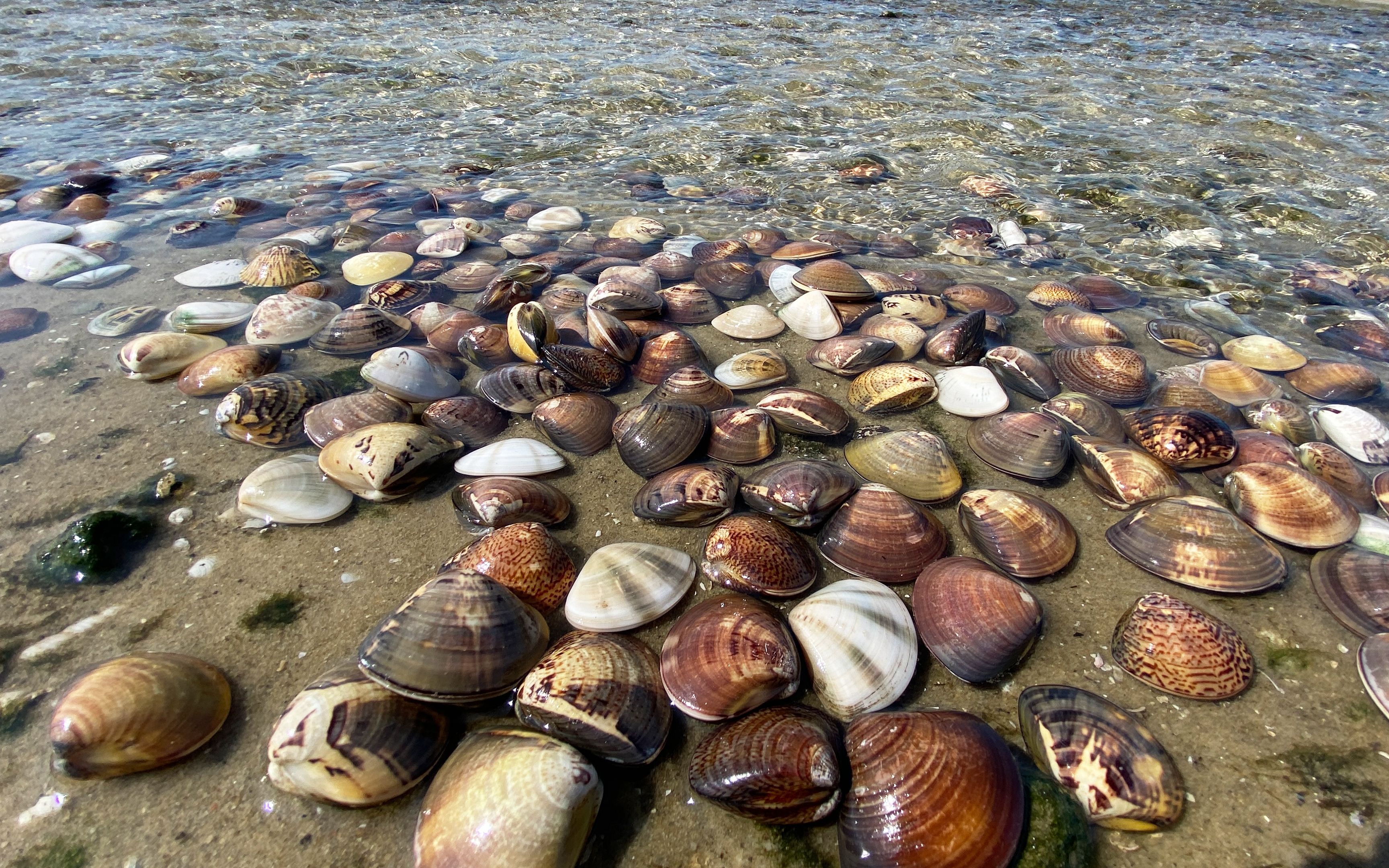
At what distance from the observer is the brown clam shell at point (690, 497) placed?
2.80 m

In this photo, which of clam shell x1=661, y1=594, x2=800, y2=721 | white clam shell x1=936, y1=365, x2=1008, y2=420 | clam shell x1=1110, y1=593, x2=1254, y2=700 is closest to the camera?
clam shell x1=661, y1=594, x2=800, y2=721

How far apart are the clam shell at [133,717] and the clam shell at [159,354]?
2.07 m

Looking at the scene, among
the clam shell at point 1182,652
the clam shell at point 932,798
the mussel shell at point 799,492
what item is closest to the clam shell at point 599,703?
the clam shell at point 932,798

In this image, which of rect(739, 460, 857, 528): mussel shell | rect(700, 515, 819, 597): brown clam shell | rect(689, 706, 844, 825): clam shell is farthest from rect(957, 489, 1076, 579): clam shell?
rect(689, 706, 844, 825): clam shell

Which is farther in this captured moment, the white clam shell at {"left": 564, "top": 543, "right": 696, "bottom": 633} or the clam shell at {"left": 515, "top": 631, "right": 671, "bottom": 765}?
the white clam shell at {"left": 564, "top": 543, "right": 696, "bottom": 633}

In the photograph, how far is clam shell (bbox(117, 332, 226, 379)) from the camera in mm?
3590

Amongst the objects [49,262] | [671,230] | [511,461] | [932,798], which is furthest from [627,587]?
[49,262]

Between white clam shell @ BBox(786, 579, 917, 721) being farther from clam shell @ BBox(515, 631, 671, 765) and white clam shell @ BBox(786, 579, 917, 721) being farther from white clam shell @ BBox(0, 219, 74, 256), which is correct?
white clam shell @ BBox(0, 219, 74, 256)

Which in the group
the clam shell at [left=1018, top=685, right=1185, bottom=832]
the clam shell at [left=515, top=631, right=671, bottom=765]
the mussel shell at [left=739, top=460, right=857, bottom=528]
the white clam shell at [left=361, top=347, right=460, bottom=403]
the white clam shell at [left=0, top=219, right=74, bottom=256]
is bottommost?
the clam shell at [left=1018, top=685, right=1185, bottom=832]

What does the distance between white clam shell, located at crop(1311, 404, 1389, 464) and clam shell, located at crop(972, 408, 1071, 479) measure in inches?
56.1

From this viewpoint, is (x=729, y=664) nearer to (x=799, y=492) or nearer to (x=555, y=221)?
(x=799, y=492)

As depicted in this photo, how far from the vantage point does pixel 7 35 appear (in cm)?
1045

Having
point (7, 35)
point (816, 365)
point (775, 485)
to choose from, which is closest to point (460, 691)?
point (775, 485)

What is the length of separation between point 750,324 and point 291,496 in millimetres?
2707
